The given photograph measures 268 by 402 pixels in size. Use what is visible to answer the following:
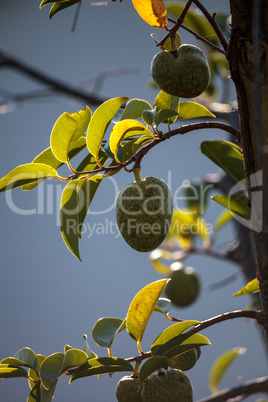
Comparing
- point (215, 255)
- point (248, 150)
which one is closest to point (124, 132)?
point (248, 150)

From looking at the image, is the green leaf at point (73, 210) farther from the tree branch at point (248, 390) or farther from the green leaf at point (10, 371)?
the tree branch at point (248, 390)

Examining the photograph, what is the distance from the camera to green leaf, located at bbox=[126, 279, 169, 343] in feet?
1.96

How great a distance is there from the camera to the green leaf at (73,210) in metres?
0.57

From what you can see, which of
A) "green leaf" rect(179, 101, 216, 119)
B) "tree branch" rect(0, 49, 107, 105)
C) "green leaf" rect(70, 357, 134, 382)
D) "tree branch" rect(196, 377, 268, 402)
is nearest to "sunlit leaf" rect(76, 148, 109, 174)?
"green leaf" rect(179, 101, 216, 119)

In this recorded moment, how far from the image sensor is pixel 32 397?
585 mm

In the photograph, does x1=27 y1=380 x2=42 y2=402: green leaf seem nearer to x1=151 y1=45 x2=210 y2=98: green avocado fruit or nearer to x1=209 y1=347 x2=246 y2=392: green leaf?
x1=151 y1=45 x2=210 y2=98: green avocado fruit

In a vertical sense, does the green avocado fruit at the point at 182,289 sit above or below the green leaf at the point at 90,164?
below

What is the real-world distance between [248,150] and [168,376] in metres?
0.27

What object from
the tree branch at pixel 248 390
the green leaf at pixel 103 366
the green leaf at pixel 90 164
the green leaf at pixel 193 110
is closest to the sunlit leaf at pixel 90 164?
the green leaf at pixel 90 164

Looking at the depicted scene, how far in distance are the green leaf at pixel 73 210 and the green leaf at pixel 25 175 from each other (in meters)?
0.03

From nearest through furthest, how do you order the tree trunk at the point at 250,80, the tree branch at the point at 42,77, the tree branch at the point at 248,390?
the tree trunk at the point at 250,80
the tree branch at the point at 248,390
the tree branch at the point at 42,77

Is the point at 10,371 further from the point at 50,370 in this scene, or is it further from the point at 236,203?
the point at 236,203

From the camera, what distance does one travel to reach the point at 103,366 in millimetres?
547

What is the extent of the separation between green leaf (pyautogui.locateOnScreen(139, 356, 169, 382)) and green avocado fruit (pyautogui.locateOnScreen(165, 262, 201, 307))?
2.85ft
